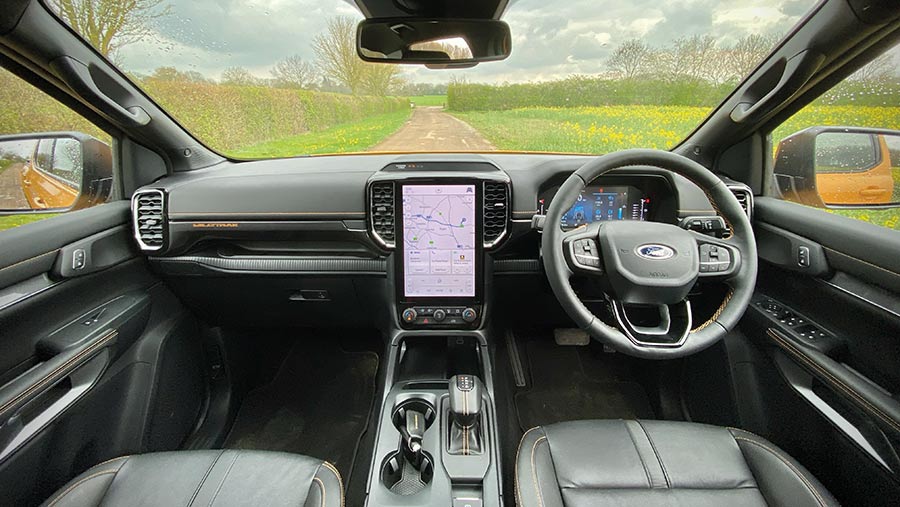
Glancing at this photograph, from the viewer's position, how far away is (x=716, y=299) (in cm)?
236

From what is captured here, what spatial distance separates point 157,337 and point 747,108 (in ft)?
9.05

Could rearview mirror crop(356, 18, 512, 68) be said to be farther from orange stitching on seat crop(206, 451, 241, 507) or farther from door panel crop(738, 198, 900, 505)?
orange stitching on seat crop(206, 451, 241, 507)

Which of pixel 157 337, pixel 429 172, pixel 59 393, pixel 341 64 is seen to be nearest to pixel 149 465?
pixel 59 393

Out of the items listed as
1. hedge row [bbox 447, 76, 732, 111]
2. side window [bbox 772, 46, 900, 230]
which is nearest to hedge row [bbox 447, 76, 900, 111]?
hedge row [bbox 447, 76, 732, 111]

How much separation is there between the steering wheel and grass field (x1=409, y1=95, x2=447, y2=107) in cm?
135

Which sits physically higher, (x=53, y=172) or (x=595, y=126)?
(x=595, y=126)

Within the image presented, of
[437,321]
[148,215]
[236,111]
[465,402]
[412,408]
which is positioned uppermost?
[236,111]

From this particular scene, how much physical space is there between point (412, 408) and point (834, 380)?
1.45 metres

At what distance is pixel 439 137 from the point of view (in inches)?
108

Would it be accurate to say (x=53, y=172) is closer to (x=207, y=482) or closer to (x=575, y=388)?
(x=207, y=482)

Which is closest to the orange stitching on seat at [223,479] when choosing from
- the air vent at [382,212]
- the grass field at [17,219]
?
the air vent at [382,212]

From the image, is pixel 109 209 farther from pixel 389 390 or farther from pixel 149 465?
pixel 389 390

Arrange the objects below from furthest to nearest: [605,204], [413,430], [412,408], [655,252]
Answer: [605,204] < [412,408] < [413,430] < [655,252]

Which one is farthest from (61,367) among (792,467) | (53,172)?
(792,467)
